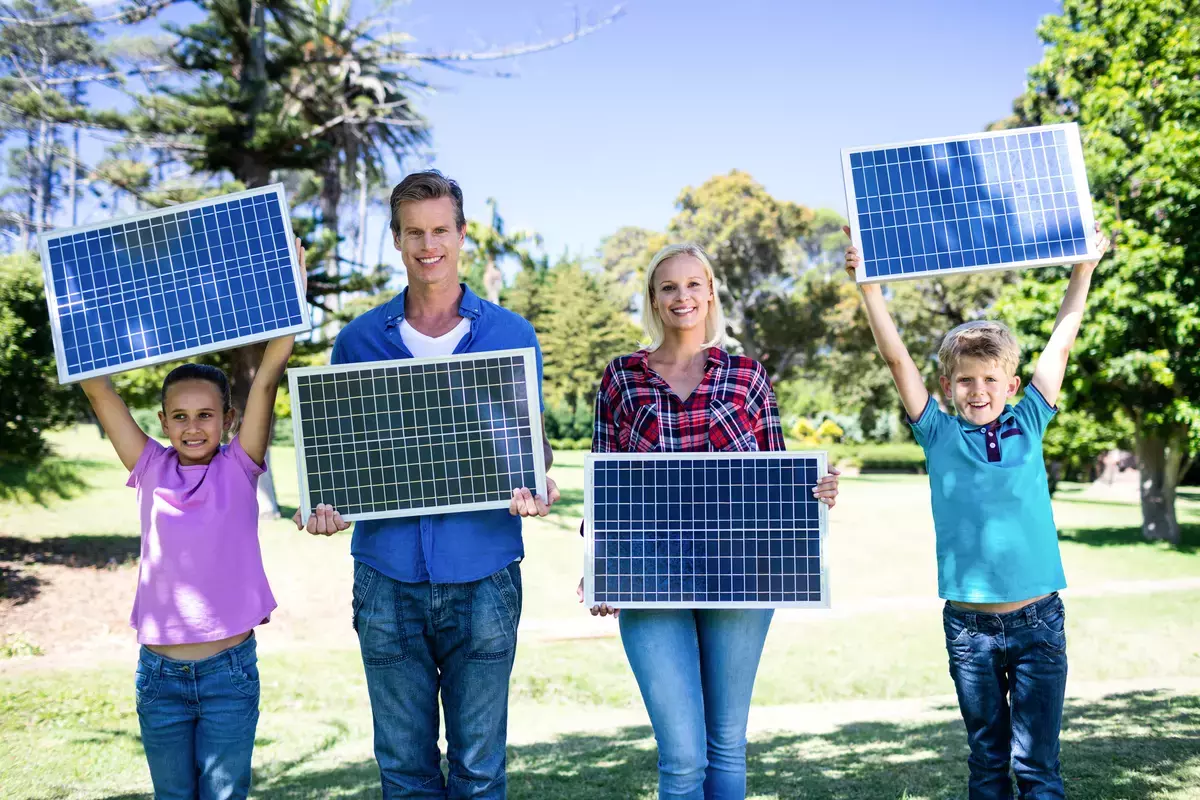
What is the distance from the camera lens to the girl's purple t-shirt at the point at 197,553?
3844mm

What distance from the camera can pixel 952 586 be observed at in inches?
163

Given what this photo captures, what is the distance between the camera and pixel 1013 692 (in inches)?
163

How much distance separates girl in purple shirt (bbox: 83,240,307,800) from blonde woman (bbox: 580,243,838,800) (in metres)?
1.45

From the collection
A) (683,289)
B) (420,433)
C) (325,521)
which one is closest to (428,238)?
(420,433)

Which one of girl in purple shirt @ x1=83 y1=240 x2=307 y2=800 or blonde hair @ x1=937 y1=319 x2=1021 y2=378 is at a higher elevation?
blonde hair @ x1=937 y1=319 x2=1021 y2=378

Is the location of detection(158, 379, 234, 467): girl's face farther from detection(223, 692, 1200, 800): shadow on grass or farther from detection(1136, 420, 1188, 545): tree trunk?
detection(1136, 420, 1188, 545): tree trunk

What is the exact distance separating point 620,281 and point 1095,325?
5775 centimetres

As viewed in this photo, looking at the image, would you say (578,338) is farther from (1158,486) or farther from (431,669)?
(431,669)

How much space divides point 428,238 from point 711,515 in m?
1.61

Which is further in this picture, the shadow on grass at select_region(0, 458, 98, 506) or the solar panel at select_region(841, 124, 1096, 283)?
the shadow on grass at select_region(0, 458, 98, 506)

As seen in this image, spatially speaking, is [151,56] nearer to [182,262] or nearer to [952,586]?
[182,262]

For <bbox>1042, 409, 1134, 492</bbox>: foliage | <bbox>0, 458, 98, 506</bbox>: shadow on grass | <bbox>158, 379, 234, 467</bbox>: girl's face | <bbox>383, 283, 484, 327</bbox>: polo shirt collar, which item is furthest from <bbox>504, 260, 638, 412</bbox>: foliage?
<bbox>158, 379, 234, 467</bbox>: girl's face

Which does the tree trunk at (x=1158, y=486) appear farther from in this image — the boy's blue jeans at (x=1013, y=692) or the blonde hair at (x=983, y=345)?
the boy's blue jeans at (x=1013, y=692)

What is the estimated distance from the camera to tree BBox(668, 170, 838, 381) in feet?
146
